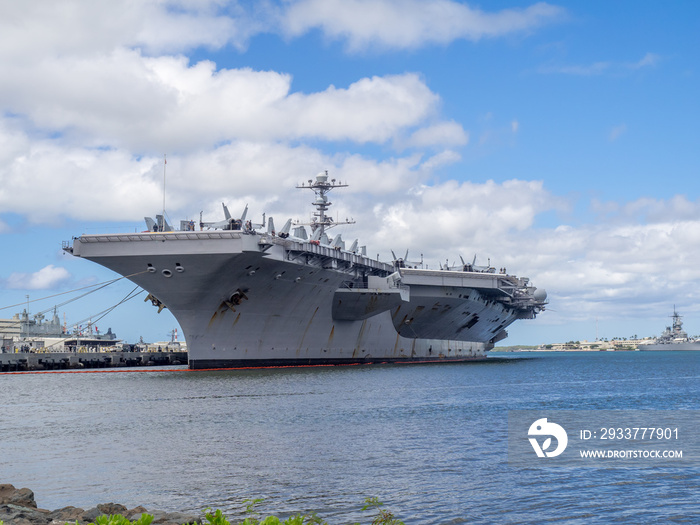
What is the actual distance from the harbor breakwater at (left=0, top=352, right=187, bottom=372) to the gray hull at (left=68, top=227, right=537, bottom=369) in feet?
67.3

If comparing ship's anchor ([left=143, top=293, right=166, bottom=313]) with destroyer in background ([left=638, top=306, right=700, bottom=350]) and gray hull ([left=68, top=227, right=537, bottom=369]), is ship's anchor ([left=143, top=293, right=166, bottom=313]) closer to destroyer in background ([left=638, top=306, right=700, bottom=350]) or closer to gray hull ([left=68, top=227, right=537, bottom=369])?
gray hull ([left=68, top=227, right=537, bottom=369])

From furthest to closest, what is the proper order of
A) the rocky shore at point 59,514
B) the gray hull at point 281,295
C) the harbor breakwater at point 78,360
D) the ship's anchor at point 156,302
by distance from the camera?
1. the harbor breakwater at point 78,360
2. the ship's anchor at point 156,302
3. the gray hull at point 281,295
4. the rocky shore at point 59,514

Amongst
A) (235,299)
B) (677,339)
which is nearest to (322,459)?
(235,299)

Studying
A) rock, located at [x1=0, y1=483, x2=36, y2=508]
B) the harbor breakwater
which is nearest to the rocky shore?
rock, located at [x1=0, y1=483, x2=36, y2=508]

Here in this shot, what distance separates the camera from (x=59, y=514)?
8.95m

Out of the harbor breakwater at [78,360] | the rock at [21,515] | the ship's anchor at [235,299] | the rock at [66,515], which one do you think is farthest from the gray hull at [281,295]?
the rock at [21,515]

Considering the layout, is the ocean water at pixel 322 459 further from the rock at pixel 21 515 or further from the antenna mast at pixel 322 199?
the antenna mast at pixel 322 199

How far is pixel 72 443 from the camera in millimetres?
16391

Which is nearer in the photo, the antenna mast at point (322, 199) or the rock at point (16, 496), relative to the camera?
the rock at point (16, 496)

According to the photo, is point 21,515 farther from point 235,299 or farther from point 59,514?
point 235,299

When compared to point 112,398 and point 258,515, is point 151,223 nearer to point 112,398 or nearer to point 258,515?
point 112,398

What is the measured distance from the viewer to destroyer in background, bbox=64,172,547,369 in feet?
102

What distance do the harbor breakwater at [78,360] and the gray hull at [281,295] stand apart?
20.5m

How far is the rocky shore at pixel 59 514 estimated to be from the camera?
8.29 meters
